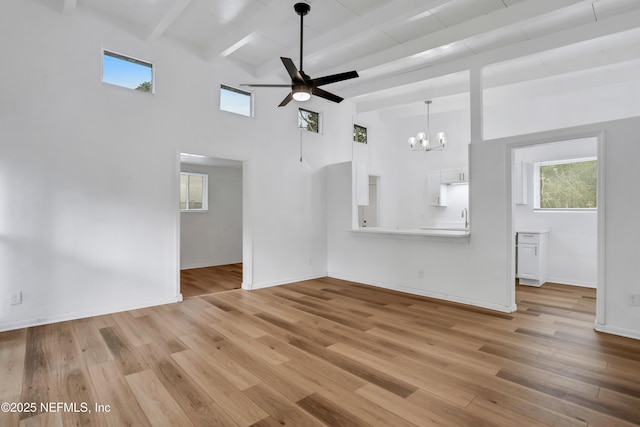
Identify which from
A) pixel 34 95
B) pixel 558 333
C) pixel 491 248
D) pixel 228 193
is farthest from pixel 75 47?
pixel 558 333

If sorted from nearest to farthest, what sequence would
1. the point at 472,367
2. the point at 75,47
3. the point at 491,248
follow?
the point at 472,367 < the point at 75,47 < the point at 491,248

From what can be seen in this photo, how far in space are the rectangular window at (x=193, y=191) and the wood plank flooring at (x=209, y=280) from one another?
1.53 m

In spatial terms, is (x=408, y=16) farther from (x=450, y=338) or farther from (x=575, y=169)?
(x=575, y=169)

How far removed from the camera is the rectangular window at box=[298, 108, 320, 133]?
625 cm

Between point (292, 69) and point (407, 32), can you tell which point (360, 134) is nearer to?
point (407, 32)

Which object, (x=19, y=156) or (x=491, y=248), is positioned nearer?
(x=19, y=156)

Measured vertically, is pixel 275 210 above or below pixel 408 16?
below

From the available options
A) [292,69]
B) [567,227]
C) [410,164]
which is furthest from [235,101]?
[567,227]

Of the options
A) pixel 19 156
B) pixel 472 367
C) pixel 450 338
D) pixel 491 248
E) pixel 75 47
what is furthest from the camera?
pixel 491 248

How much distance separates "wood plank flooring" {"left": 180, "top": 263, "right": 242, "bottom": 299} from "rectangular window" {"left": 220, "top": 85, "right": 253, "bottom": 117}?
3026 millimetres

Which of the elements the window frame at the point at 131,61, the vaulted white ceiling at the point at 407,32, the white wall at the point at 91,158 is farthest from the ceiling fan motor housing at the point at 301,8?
the window frame at the point at 131,61

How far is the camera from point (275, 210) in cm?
583

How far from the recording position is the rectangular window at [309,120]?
625cm

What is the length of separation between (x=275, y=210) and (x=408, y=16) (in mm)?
3578
